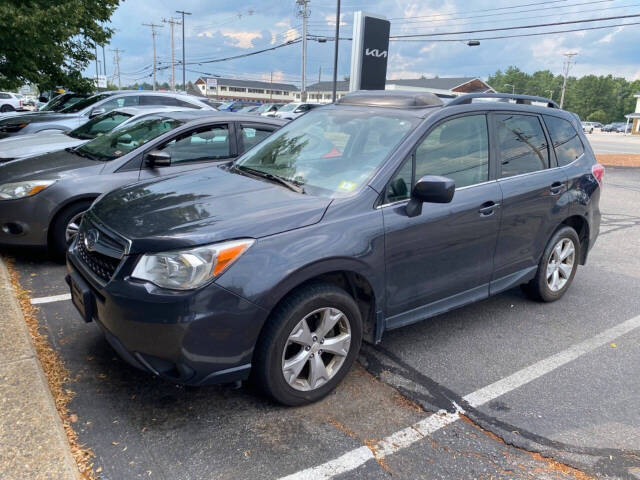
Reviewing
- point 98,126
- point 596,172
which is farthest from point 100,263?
point 98,126

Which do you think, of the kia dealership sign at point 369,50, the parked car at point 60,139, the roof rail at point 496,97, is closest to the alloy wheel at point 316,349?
the roof rail at point 496,97

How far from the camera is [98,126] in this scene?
7.72 meters

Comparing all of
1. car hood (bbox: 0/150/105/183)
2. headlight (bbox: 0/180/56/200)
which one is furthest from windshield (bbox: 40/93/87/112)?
headlight (bbox: 0/180/56/200)

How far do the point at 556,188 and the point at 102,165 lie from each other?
4305 millimetres

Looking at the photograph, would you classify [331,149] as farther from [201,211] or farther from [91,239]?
[91,239]

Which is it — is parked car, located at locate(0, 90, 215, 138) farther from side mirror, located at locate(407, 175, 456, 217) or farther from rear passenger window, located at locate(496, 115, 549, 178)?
side mirror, located at locate(407, 175, 456, 217)

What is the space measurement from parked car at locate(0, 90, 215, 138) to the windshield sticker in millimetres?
8071

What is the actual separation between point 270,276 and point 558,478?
1743 mm

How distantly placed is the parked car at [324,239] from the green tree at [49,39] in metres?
8.81

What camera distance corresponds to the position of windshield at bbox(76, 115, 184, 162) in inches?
215

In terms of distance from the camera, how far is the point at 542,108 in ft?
14.9

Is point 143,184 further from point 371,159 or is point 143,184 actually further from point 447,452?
point 447,452

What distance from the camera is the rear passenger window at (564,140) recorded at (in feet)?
14.9

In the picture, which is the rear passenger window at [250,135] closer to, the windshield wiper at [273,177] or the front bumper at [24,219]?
the windshield wiper at [273,177]
